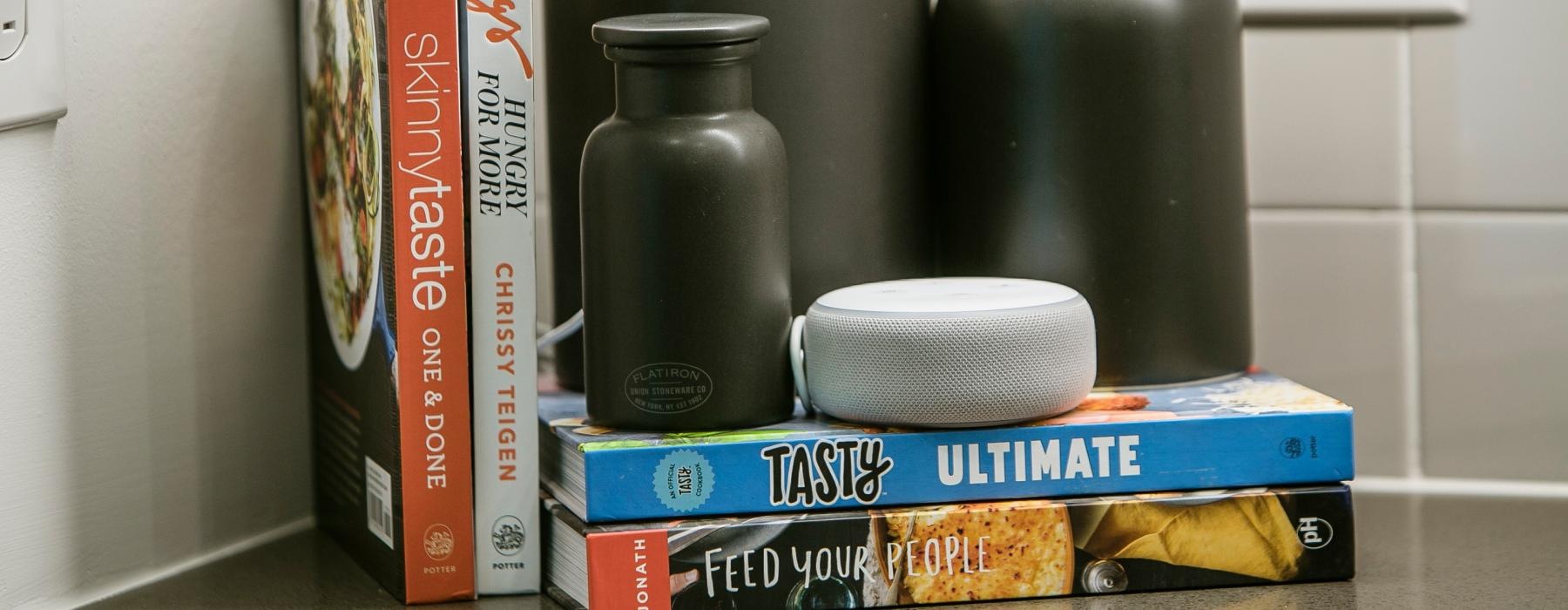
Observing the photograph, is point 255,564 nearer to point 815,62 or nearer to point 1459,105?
point 815,62

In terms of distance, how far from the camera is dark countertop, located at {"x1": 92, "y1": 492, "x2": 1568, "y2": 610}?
67 cm

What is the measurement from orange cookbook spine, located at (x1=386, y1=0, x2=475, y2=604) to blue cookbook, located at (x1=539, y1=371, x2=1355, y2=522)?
0.16 feet

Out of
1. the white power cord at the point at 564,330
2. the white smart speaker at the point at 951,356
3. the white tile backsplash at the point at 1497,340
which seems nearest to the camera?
the white smart speaker at the point at 951,356

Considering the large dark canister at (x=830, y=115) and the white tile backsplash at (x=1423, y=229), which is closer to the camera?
the large dark canister at (x=830, y=115)

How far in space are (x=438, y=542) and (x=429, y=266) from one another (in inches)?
4.8

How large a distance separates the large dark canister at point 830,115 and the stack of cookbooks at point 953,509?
10 centimetres

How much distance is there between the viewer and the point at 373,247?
2.24ft

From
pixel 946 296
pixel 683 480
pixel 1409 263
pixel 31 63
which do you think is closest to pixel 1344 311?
pixel 1409 263

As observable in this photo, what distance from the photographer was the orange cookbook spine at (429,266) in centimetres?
65

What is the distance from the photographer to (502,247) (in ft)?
2.18

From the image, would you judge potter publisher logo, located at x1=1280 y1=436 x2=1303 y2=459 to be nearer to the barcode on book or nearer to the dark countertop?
the dark countertop

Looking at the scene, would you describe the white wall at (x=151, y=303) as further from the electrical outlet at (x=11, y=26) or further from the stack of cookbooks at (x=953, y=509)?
the stack of cookbooks at (x=953, y=509)

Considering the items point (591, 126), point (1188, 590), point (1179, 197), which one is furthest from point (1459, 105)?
point (591, 126)

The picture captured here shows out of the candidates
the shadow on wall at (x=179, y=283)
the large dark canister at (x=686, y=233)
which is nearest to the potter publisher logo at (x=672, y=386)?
the large dark canister at (x=686, y=233)
